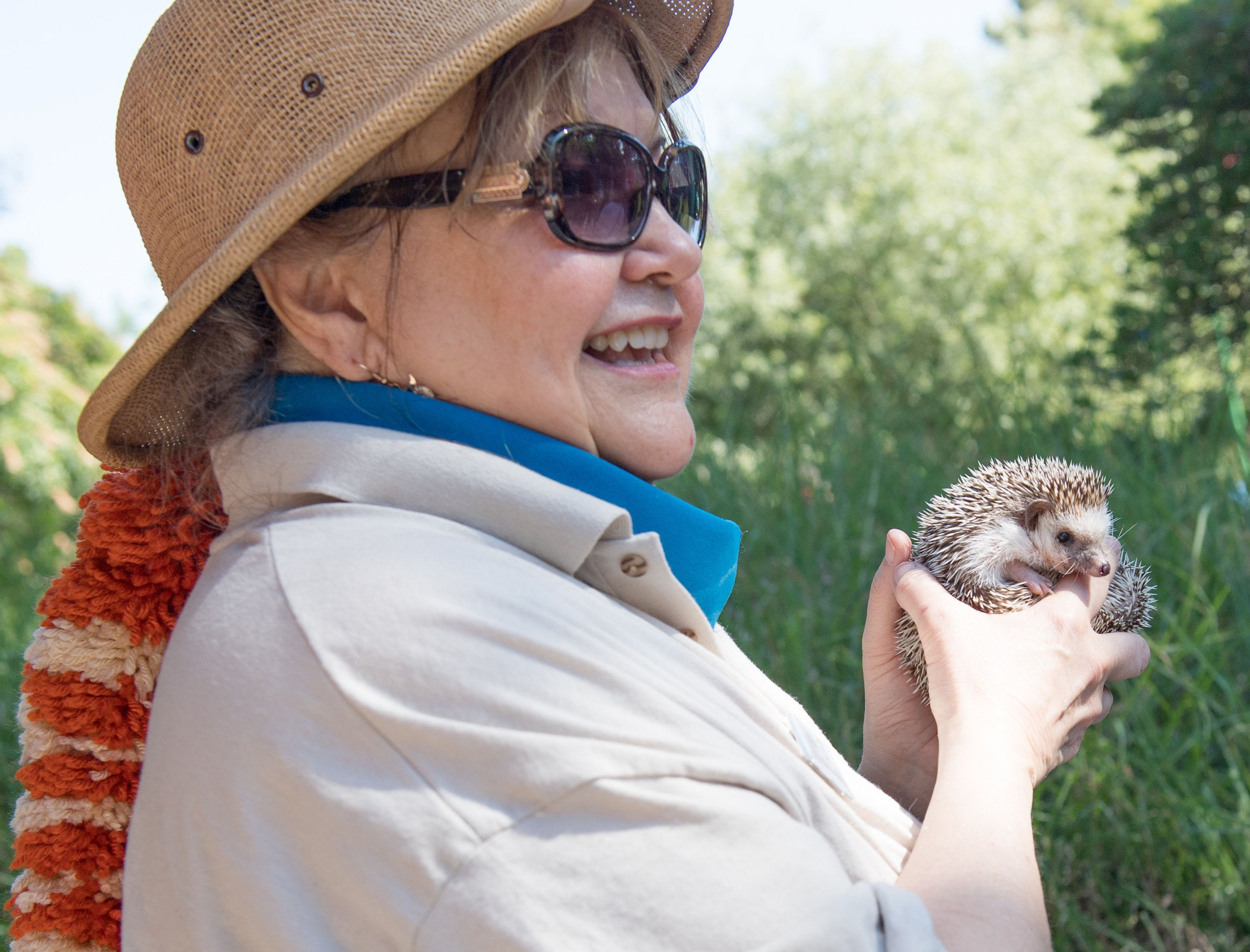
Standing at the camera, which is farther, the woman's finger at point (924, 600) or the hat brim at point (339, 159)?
the woman's finger at point (924, 600)

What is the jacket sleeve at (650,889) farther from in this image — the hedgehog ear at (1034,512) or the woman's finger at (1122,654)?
the hedgehog ear at (1034,512)

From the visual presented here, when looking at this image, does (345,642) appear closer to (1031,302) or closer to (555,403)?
(555,403)

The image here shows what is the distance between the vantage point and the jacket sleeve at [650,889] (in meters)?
0.98

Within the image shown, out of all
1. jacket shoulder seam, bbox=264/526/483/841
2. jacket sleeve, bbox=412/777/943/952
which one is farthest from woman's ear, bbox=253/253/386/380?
jacket sleeve, bbox=412/777/943/952

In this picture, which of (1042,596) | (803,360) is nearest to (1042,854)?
(1042,596)

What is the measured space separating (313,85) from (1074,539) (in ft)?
5.20

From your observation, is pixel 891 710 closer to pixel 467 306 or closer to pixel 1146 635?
pixel 467 306

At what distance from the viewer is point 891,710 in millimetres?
1918

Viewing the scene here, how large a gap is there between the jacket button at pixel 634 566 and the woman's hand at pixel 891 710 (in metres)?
0.69

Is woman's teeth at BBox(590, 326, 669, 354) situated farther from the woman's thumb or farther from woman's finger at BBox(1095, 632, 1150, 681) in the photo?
woman's finger at BBox(1095, 632, 1150, 681)

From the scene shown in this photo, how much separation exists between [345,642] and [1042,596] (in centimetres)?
133

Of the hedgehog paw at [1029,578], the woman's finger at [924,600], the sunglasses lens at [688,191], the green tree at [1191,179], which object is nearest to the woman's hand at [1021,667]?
the woman's finger at [924,600]

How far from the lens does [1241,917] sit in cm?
273

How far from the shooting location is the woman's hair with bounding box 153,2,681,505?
1.47m
